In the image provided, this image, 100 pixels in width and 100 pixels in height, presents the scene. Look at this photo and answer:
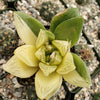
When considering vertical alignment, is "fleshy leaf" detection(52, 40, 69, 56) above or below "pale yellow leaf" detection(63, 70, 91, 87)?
above

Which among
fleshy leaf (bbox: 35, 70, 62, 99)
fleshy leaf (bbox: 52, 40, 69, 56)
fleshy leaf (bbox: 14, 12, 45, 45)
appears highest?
fleshy leaf (bbox: 14, 12, 45, 45)

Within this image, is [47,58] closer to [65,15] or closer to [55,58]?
[55,58]

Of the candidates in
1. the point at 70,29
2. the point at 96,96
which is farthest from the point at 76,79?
the point at 96,96

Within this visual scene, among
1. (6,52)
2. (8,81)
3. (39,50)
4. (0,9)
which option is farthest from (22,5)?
(39,50)

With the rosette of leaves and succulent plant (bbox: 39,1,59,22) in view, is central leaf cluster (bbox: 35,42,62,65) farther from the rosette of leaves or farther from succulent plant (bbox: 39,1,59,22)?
succulent plant (bbox: 39,1,59,22)

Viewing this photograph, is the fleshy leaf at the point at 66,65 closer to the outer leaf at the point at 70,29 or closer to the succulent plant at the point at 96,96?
the outer leaf at the point at 70,29

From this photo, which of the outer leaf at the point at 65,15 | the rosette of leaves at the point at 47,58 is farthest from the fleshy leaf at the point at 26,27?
the outer leaf at the point at 65,15

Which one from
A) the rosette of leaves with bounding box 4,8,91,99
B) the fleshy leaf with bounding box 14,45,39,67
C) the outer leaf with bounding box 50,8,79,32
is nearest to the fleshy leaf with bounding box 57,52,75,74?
the rosette of leaves with bounding box 4,8,91,99
